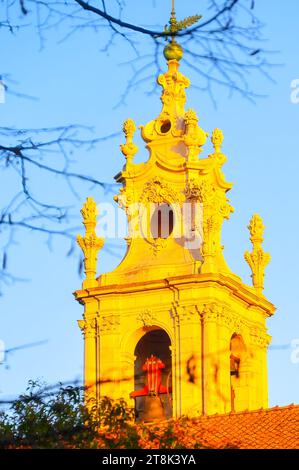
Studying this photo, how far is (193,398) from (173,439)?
23.8 meters

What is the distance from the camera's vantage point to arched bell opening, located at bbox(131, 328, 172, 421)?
62.2 metres

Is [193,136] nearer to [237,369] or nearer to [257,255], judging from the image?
[257,255]

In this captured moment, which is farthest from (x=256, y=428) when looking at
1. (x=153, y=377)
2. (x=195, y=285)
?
(x=195, y=285)

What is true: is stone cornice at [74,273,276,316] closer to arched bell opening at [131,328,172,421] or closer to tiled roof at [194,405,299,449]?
arched bell opening at [131,328,172,421]

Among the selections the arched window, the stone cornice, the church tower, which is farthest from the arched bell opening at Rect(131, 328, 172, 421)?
the arched window

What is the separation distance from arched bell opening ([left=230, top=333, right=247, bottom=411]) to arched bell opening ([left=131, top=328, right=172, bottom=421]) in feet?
6.82

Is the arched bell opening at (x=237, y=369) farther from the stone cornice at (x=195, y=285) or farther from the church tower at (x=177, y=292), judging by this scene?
the stone cornice at (x=195, y=285)

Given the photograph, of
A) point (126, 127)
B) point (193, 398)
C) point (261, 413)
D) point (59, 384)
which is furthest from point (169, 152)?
point (59, 384)

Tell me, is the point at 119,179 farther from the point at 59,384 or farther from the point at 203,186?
the point at 59,384

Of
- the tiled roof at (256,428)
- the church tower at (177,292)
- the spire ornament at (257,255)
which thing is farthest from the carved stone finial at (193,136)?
the tiled roof at (256,428)

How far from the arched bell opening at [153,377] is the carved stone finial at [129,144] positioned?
5.38 metres

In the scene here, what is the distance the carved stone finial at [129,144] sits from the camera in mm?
66938

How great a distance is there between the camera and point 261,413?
173ft

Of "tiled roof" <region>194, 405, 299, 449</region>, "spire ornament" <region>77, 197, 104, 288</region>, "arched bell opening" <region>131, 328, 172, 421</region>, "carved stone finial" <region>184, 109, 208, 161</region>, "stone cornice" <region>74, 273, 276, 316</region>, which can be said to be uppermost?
"carved stone finial" <region>184, 109, 208, 161</region>
